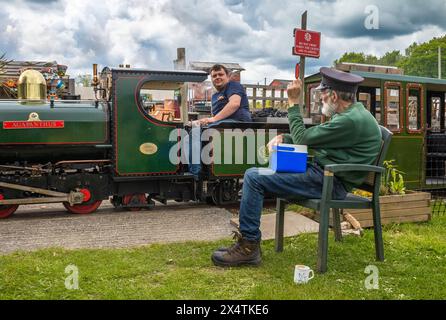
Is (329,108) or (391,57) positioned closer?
(329,108)

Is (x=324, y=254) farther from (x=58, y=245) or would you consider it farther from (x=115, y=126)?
(x=115, y=126)

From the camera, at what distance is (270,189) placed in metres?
4.08

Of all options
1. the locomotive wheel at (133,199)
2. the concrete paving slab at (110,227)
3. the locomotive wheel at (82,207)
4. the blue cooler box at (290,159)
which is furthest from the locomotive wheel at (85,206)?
the blue cooler box at (290,159)

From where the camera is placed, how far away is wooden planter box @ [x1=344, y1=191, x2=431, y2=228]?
19.1 feet

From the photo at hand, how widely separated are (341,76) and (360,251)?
66.4 inches

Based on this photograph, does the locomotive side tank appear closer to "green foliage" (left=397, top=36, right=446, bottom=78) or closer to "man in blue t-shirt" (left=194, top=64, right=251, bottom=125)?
"man in blue t-shirt" (left=194, top=64, right=251, bottom=125)

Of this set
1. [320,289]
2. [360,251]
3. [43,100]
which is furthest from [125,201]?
[320,289]

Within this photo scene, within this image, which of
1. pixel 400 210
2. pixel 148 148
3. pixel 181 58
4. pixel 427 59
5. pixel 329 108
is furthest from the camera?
pixel 427 59

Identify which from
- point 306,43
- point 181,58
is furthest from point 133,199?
point 181,58

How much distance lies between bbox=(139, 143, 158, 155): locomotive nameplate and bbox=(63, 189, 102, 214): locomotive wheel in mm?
975

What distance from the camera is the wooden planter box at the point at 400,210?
5.84 meters

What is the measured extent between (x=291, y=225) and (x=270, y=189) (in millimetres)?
1634

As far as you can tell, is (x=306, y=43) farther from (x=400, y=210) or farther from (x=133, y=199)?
(x=133, y=199)

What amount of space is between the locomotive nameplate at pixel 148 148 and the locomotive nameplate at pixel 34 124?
1142mm
